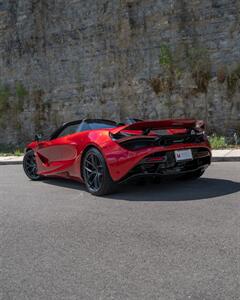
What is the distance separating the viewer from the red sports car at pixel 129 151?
223 inches

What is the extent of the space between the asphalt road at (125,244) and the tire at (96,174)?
16cm

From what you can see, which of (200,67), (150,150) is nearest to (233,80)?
(200,67)

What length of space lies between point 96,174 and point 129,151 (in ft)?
2.39

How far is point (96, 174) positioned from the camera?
6.09m

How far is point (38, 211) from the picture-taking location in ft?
17.8

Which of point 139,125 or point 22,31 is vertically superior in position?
point 22,31

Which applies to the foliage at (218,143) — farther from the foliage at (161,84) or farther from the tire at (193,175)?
the tire at (193,175)

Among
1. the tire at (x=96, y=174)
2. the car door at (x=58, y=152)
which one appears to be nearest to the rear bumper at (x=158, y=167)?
the tire at (x=96, y=174)

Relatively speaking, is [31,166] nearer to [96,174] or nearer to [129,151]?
[96,174]

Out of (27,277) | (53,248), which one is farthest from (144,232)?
(27,277)

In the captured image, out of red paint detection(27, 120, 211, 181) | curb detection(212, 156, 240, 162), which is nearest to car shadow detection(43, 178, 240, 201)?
red paint detection(27, 120, 211, 181)

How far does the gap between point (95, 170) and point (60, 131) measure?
1489 mm

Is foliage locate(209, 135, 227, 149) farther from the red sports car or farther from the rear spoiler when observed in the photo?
the rear spoiler

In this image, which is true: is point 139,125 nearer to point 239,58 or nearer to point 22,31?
point 239,58
